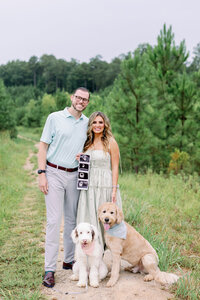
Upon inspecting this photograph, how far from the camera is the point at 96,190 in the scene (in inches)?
149

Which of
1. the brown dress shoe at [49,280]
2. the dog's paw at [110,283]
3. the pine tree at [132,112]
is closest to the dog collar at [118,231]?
the dog's paw at [110,283]

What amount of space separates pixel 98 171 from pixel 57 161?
0.55m

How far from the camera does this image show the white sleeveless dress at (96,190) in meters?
3.75

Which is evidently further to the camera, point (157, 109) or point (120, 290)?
point (157, 109)

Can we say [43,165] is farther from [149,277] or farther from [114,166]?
[149,277]

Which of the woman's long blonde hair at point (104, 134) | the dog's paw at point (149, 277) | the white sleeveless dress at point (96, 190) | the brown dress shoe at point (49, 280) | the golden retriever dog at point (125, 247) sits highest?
the woman's long blonde hair at point (104, 134)

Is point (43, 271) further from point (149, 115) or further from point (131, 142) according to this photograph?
point (149, 115)

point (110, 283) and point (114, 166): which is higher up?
point (114, 166)

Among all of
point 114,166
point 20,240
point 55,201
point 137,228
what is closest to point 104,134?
point 114,166

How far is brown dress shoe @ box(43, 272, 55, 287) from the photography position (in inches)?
135

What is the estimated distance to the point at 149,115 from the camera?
12.0 m

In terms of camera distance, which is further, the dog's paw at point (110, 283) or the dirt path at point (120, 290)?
the dog's paw at point (110, 283)

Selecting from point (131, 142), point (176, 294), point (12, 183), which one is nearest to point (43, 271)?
point (176, 294)

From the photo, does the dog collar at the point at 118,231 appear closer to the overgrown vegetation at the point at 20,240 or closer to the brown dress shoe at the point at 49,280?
the brown dress shoe at the point at 49,280
